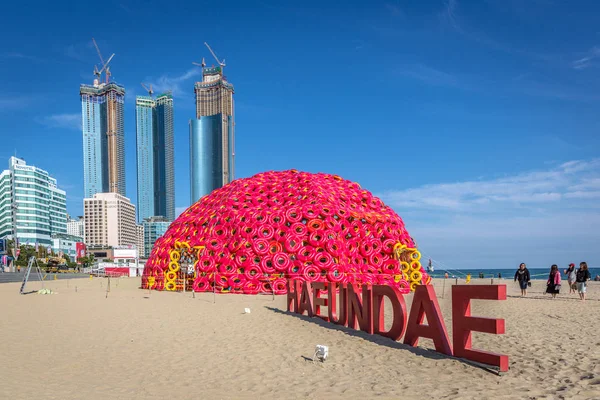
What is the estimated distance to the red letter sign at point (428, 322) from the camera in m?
8.70

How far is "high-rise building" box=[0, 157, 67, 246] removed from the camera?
368 ft

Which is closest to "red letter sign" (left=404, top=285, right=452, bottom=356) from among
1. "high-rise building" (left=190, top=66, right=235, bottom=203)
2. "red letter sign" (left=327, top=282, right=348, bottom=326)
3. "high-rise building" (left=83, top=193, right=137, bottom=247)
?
"red letter sign" (left=327, top=282, right=348, bottom=326)

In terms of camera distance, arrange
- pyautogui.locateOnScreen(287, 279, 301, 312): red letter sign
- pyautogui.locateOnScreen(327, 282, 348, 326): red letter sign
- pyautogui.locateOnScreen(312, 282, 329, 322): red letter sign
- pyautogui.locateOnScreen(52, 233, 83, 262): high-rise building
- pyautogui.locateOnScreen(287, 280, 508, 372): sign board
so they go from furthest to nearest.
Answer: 1. pyautogui.locateOnScreen(52, 233, 83, 262): high-rise building
2. pyautogui.locateOnScreen(287, 279, 301, 312): red letter sign
3. pyautogui.locateOnScreen(312, 282, 329, 322): red letter sign
4. pyautogui.locateOnScreen(327, 282, 348, 326): red letter sign
5. pyautogui.locateOnScreen(287, 280, 508, 372): sign board

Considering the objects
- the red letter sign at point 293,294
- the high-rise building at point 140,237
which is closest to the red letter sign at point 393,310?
the red letter sign at point 293,294

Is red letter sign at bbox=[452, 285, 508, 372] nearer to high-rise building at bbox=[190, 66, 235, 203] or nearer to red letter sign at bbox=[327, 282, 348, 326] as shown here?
red letter sign at bbox=[327, 282, 348, 326]

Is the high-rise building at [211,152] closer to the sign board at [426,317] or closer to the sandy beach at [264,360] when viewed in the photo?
the sandy beach at [264,360]

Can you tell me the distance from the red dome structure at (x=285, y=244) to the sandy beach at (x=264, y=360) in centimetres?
703

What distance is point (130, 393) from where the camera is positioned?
6648mm

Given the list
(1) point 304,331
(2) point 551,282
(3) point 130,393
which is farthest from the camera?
(2) point 551,282

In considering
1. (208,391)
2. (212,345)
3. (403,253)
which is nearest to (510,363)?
(208,391)

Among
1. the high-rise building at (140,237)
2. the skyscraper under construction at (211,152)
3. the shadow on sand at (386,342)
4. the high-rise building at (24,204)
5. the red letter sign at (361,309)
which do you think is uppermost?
the skyscraper under construction at (211,152)

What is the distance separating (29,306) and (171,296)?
5.36m

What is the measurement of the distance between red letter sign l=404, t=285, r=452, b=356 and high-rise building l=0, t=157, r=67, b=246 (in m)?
118

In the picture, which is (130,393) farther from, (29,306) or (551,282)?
(551,282)
